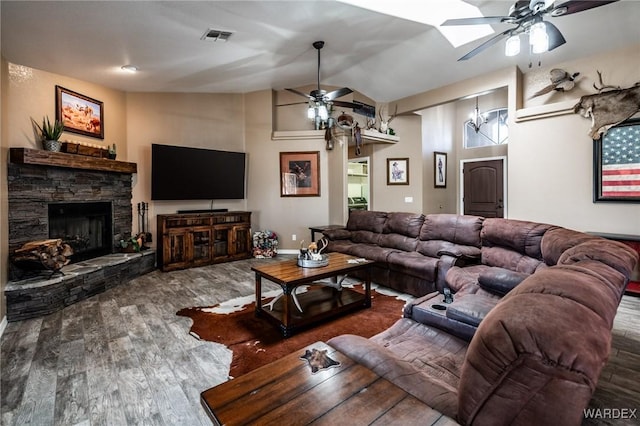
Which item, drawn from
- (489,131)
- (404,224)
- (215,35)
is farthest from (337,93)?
(489,131)

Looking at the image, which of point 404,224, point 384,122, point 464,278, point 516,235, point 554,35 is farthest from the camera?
point 384,122

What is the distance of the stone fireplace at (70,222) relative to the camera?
338cm

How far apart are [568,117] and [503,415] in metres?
5.14

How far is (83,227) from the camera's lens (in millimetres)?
4512

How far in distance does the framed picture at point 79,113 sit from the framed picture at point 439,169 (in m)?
6.57

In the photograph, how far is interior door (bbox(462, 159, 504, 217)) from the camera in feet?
22.5

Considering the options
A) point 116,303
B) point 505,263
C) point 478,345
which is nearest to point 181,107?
point 116,303

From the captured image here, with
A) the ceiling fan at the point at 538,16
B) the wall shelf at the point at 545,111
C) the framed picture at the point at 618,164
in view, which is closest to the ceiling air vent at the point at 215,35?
the ceiling fan at the point at 538,16

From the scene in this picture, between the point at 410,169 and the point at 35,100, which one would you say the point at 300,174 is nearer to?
the point at 410,169

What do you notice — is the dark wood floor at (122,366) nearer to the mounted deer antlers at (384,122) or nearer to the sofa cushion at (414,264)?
the sofa cushion at (414,264)

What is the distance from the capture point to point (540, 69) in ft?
15.8

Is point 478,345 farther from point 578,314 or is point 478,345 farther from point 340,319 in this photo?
point 340,319

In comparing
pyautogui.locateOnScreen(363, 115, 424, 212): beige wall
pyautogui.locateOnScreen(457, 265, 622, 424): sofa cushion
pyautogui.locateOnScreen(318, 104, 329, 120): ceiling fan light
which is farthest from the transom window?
pyautogui.locateOnScreen(457, 265, 622, 424): sofa cushion

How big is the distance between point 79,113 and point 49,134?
0.72m
